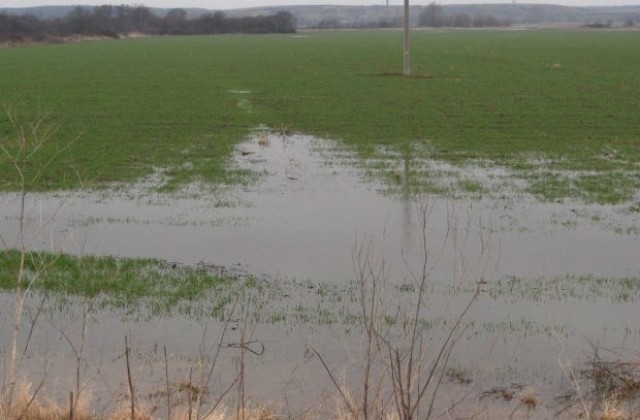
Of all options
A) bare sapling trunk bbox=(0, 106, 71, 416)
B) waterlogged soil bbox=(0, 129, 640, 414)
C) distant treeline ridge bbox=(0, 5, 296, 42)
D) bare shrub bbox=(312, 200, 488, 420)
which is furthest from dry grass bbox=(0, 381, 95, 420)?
distant treeline ridge bbox=(0, 5, 296, 42)

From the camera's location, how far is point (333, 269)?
33.0ft

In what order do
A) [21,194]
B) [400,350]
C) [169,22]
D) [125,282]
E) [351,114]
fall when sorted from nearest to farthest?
[400,350], [125,282], [21,194], [351,114], [169,22]

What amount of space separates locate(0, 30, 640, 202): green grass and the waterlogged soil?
1.31 metres

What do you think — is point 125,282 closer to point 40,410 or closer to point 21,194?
point 40,410

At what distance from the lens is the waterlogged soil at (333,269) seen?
23.7 ft

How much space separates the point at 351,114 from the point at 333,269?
14.6 metres

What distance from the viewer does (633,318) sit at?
27.4 ft

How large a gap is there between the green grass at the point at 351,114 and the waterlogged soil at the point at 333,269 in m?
1.31

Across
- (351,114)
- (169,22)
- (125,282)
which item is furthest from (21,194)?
(169,22)

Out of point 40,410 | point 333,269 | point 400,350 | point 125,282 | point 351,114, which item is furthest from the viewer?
point 351,114

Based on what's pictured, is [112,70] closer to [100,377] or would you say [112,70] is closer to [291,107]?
[291,107]

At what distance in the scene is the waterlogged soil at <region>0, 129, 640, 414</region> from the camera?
23.7 feet

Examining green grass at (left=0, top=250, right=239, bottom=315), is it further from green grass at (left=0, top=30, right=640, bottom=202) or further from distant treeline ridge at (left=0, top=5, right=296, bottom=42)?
distant treeline ridge at (left=0, top=5, right=296, bottom=42)

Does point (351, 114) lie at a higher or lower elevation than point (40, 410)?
lower
